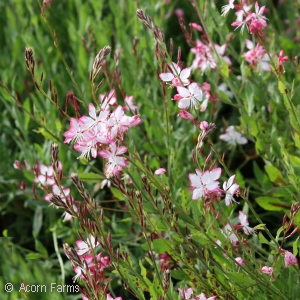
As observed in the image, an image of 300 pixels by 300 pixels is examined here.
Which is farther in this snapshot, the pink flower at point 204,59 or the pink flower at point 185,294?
the pink flower at point 204,59

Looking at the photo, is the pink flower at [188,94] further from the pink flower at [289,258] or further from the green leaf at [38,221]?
the green leaf at [38,221]

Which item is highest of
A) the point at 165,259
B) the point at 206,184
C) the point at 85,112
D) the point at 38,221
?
the point at 206,184

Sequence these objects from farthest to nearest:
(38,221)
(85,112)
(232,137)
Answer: (85,112) < (38,221) < (232,137)

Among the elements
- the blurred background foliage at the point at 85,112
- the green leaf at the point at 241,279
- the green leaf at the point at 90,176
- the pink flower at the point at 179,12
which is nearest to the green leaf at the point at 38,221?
the blurred background foliage at the point at 85,112

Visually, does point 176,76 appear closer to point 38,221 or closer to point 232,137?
point 232,137

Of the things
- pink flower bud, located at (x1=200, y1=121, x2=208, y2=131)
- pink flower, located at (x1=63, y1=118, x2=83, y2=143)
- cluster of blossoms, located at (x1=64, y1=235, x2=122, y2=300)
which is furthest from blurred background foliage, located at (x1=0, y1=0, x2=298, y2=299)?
pink flower bud, located at (x1=200, y1=121, x2=208, y2=131)

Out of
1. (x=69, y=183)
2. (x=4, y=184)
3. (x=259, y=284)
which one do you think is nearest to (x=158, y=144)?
(x=69, y=183)

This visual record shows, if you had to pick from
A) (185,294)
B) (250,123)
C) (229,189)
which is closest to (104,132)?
(229,189)

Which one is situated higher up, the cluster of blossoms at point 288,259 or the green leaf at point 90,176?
the green leaf at point 90,176

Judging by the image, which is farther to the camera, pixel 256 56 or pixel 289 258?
pixel 256 56
